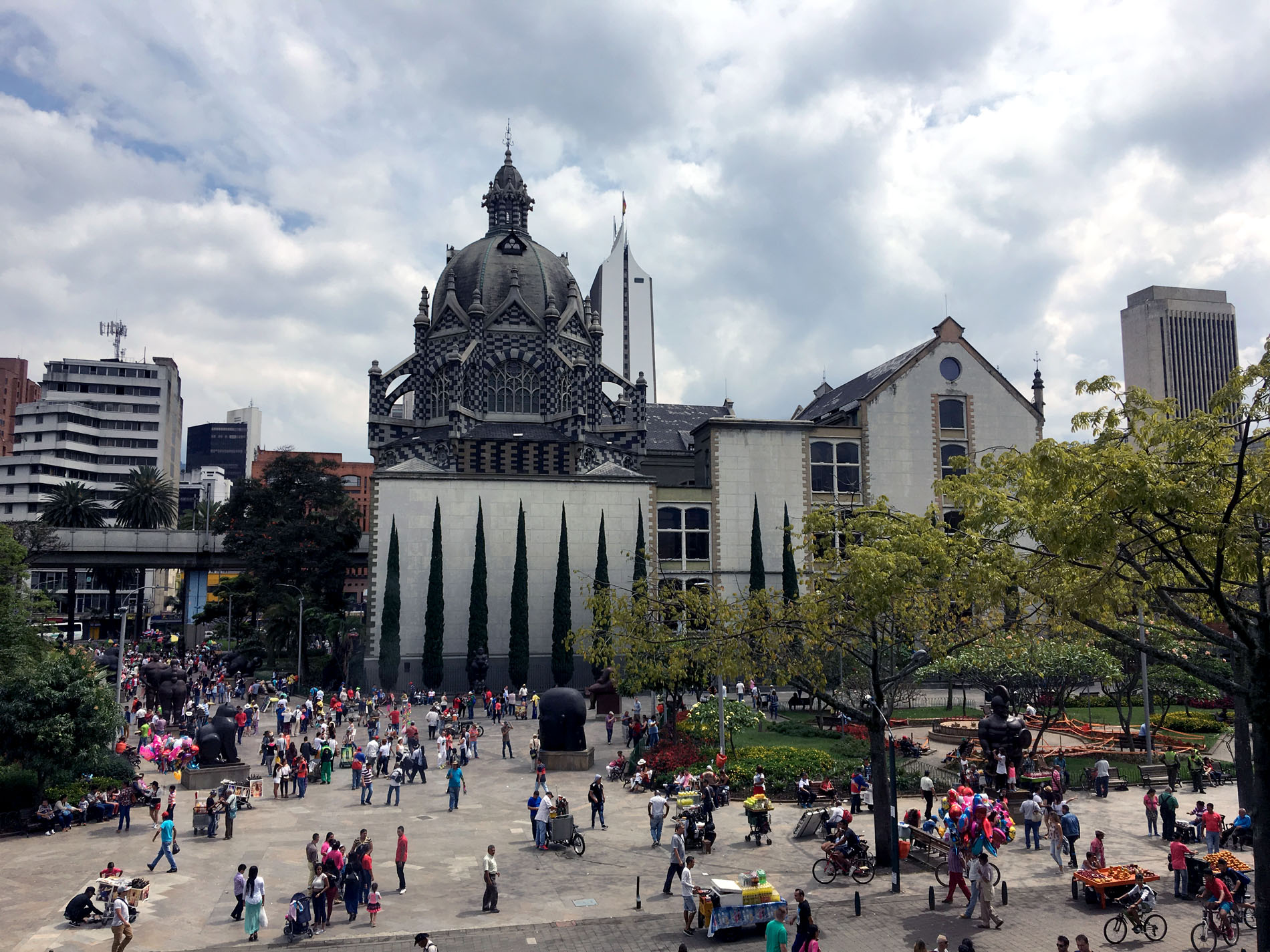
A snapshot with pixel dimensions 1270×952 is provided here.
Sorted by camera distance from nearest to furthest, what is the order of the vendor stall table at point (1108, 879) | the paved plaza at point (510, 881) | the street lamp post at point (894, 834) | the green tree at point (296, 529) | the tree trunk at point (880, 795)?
1. the paved plaza at point (510, 881)
2. the vendor stall table at point (1108, 879)
3. the street lamp post at point (894, 834)
4. the tree trunk at point (880, 795)
5. the green tree at point (296, 529)

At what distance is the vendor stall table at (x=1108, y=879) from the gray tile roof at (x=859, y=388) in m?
48.8

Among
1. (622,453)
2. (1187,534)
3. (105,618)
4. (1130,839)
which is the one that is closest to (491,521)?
(622,453)

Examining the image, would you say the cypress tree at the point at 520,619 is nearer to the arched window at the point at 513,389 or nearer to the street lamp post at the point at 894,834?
the arched window at the point at 513,389

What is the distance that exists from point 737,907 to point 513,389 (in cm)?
5576

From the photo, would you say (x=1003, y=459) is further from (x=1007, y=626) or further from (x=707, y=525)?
(x=707, y=525)

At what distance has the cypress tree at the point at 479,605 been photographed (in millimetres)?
56781

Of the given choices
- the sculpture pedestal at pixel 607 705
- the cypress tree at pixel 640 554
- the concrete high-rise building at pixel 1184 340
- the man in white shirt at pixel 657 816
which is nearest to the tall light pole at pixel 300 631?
the cypress tree at pixel 640 554

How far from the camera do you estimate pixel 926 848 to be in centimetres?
2225

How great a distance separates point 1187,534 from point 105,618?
345 ft

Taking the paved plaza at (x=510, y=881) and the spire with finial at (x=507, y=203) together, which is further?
the spire with finial at (x=507, y=203)

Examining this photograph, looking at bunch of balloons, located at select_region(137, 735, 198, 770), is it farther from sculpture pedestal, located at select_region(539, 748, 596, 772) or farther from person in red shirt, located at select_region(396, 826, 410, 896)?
person in red shirt, located at select_region(396, 826, 410, 896)

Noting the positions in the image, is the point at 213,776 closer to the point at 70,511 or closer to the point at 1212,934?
the point at 1212,934

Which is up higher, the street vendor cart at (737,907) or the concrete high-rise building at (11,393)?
the concrete high-rise building at (11,393)

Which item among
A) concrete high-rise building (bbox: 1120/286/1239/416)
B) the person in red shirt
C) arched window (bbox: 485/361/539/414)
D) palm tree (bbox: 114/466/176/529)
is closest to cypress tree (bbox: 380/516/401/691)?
arched window (bbox: 485/361/539/414)
